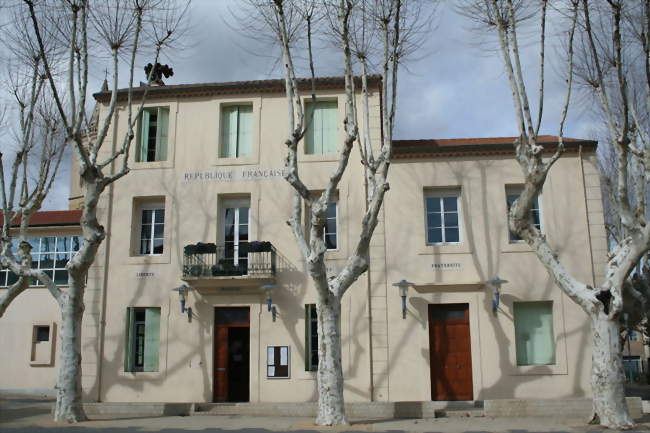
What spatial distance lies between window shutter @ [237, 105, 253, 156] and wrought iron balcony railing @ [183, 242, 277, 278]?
2.92 m

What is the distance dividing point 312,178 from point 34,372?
14048mm

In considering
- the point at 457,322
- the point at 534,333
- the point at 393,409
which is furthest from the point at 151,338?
the point at 534,333

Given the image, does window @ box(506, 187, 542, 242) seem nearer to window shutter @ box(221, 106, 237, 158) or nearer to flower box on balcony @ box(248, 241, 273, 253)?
flower box on balcony @ box(248, 241, 273, 253)

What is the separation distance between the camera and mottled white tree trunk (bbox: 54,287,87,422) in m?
14.9

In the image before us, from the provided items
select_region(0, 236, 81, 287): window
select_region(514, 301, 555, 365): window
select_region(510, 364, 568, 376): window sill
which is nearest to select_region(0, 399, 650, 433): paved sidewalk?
select_region(510, 364, 568, 376): window sill

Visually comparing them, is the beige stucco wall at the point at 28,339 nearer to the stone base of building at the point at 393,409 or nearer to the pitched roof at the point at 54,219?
the pitched roof at the point at 54,219

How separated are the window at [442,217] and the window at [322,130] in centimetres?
321

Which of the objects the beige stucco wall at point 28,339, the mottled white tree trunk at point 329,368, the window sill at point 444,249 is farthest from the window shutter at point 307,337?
the beige stucco wall at point 28,339

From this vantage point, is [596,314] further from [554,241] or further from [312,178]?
[312,178]

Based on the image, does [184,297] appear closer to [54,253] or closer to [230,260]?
[230,260]

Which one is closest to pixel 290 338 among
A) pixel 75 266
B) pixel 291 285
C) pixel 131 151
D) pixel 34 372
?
pixel 291 285

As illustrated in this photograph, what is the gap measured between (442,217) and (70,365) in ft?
33.7

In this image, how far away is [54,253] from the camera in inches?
1005

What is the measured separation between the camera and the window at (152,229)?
63.1 ft
